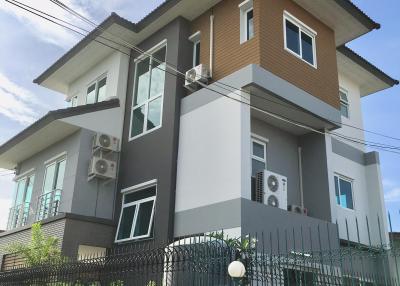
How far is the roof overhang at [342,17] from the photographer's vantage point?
1250 cm

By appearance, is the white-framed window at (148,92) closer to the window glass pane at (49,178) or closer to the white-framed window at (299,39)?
the window glass pane at (49,178)

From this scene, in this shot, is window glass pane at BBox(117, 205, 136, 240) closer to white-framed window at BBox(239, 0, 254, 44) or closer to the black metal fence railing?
the black metal fence railing

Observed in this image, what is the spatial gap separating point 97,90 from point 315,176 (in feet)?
25.3

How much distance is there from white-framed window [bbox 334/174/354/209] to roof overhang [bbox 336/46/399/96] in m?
4.02

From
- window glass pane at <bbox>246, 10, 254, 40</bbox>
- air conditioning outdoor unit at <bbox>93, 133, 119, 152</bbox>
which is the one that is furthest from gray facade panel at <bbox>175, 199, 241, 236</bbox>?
window glass pane at <bbox>246, 10, 254, 40</bbox>

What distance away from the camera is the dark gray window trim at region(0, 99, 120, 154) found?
12.6m

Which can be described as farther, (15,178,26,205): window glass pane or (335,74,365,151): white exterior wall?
(15,178,26,205): window glass pane

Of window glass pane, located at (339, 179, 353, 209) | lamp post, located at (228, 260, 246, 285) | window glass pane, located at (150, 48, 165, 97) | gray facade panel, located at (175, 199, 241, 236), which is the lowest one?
lamp post, located at (228, 260, 246, 285)

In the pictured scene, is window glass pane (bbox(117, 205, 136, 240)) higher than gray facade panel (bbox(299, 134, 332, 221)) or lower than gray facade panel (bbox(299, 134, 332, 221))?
lower

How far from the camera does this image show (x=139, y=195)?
40.6ft

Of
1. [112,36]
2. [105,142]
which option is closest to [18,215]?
[105,142]

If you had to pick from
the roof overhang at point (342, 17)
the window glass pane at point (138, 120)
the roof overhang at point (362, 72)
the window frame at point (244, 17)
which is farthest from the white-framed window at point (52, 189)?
the roof overhang at point (362, 72)

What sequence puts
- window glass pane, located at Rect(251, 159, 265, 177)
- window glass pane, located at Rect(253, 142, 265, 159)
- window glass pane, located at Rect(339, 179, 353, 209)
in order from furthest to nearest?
1. window glass pane, located at Rect(339, 179, 353, 209)
2. window glass pane, located at Rect(253, 142, 265, 159)
3. window glass pane, located at Rect(251, 159, 265, 177)

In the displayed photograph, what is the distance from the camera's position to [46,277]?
27.8ft
